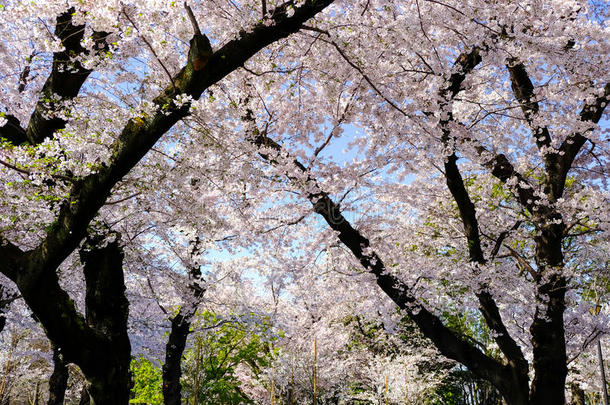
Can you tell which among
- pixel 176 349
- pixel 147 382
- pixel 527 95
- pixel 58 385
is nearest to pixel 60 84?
pixel 527 95

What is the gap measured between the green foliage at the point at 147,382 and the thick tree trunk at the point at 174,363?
4876 millimetres

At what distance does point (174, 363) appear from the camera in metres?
11.0

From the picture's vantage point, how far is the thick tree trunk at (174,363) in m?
10.8

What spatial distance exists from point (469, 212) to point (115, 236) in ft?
19.1

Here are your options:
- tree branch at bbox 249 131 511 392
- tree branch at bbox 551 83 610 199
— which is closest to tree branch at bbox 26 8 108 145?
tree branch at bbox 249 131 511 392

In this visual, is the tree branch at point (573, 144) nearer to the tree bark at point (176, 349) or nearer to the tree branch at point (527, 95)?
the tree branch at point (527, 95)

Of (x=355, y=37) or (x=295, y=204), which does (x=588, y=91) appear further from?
(x=295, y=204)

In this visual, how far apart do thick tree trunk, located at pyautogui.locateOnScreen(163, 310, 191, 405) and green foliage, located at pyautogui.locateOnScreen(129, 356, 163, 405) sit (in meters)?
4.88

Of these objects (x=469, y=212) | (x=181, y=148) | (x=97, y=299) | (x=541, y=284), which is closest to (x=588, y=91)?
(x=469, y=212)

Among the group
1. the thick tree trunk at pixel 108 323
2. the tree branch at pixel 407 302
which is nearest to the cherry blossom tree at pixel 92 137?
the thick tree trunk at pixel 108 323

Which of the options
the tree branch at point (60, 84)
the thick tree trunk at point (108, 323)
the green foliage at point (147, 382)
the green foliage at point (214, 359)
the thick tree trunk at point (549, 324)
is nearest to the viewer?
the thick tree trunk at point (108, 323)

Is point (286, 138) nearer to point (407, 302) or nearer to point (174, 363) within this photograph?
point (407, 302)

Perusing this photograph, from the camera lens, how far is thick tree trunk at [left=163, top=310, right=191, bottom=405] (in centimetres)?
1084

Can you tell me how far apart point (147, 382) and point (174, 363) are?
8411mm
